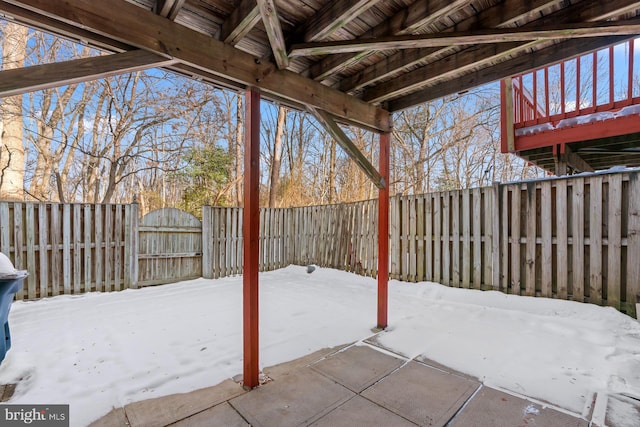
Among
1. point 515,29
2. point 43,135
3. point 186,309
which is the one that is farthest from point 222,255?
point 515,29

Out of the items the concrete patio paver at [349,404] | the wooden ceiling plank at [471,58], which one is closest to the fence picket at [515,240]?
the concrete patio paver at [349,404]

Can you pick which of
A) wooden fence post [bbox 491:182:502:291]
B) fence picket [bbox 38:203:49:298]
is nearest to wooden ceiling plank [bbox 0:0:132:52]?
fence picket [bbox 38:203:49:298]

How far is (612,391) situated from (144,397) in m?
3.08

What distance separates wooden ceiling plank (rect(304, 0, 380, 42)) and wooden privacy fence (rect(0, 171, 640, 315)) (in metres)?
3.36

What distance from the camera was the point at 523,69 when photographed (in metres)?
2.22

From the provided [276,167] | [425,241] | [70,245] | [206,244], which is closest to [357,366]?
[425,241]

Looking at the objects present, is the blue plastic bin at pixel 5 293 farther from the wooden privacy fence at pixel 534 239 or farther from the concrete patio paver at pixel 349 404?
the wooden privacy fence at pixel 534 239

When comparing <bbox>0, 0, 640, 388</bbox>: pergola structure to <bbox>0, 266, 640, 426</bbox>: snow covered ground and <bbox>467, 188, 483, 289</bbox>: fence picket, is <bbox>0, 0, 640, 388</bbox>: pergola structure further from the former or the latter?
<bbox>467, 188, 483, 289</bbox>: fence picket

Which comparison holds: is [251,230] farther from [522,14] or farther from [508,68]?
[508,68]

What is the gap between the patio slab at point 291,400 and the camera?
1665 millimetres

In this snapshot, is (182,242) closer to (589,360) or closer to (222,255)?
(222,255)

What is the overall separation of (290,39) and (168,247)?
4634mm

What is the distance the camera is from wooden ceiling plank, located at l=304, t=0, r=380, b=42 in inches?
64.7

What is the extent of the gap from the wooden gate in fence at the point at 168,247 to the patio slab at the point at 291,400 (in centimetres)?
406
